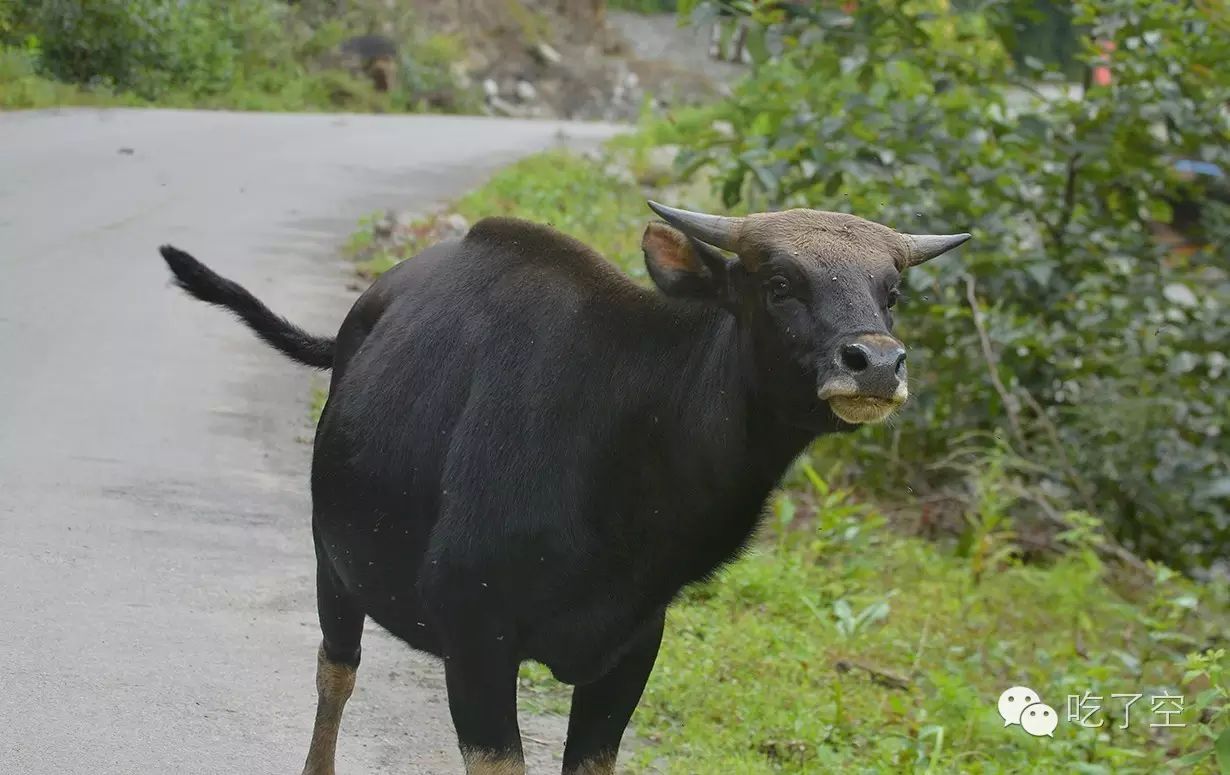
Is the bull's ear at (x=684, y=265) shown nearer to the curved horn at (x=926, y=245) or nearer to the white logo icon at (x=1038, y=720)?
the curved horn at (x=926, y=245)

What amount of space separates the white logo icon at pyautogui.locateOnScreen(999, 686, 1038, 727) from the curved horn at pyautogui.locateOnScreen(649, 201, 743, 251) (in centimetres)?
292

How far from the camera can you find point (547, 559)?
156 inches

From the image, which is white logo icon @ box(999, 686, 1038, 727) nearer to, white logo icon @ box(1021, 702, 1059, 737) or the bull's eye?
white logo icon @ box(1021, 702, 1059, 737)

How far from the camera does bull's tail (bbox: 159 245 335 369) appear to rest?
522 cm

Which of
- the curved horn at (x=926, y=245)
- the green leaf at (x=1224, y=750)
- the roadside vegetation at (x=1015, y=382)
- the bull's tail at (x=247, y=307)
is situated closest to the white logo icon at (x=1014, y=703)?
the roadside vegetation at (x=1015, y=382)

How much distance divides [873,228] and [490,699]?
1602 mm

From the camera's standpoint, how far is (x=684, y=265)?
4.11m

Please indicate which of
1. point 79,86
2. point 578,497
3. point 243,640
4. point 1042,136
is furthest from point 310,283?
point 578,497

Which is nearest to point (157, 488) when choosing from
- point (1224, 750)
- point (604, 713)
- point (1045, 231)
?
point (604, 713)

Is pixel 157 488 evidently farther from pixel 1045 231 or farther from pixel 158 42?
pixel 158 42

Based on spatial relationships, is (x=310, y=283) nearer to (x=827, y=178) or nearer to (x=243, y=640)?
(x=827, y=178)

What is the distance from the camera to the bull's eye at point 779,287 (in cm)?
391

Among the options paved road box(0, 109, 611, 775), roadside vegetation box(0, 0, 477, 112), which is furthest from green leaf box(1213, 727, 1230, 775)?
roadside vegetation box(0, 0, 477, 112)

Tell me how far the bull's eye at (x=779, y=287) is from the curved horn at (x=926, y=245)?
484 millimetres
